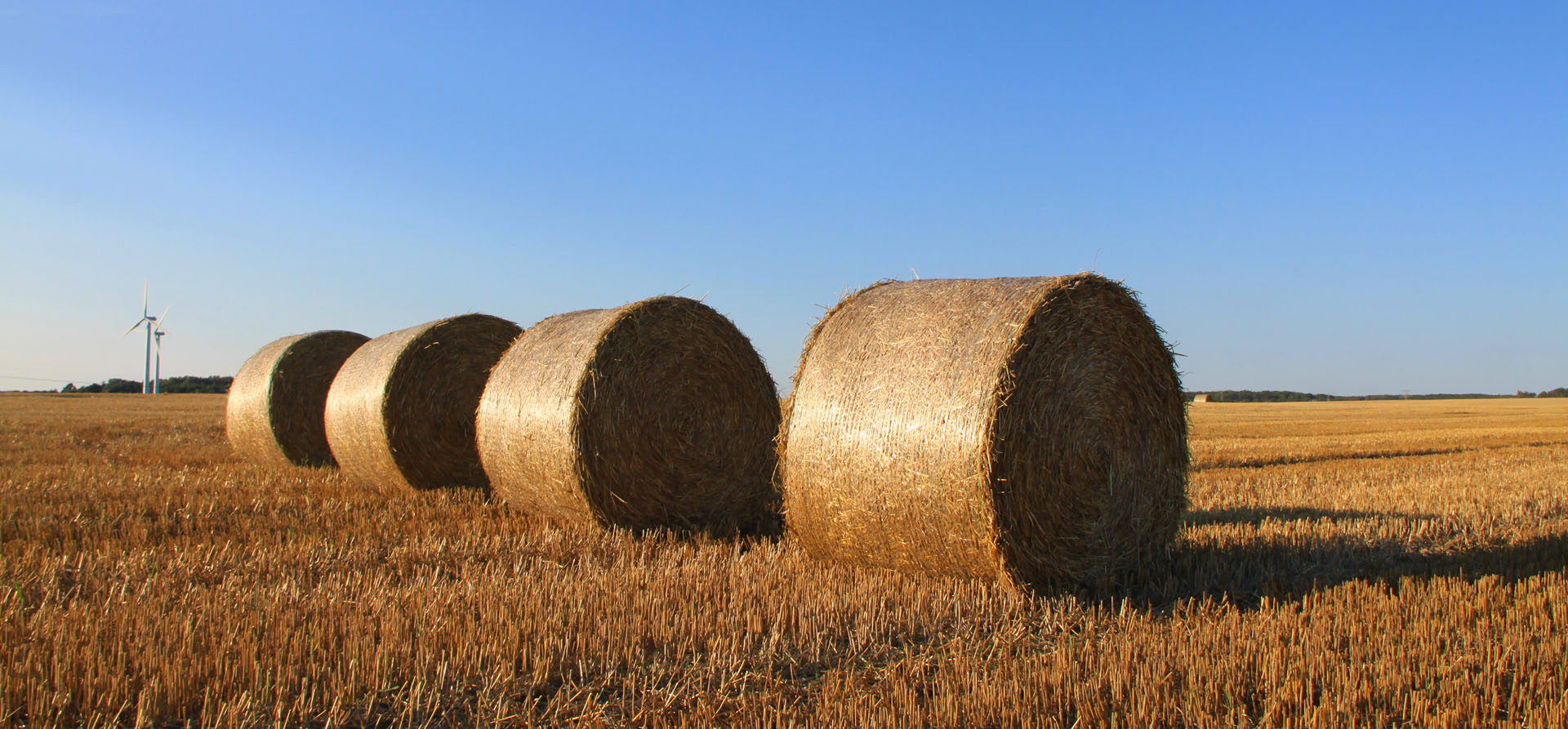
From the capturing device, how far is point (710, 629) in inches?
155

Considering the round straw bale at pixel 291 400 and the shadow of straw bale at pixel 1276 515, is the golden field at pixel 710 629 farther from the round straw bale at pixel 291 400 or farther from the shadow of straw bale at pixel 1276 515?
the round straw bale at pixel 291 400

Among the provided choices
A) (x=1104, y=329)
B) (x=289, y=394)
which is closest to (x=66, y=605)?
(x=1104, y=329)

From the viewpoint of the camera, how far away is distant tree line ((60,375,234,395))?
56.2m

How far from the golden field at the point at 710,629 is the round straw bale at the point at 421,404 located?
4.68 feet

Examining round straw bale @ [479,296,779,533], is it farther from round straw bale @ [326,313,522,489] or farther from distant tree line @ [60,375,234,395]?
distant tree line @ [60,375,234,395]

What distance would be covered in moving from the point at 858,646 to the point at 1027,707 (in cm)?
91

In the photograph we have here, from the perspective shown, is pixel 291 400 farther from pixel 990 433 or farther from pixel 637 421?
pixel 990 433

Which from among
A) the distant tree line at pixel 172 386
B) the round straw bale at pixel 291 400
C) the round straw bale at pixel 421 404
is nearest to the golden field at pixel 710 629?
the round straw bale at pixel 421 404

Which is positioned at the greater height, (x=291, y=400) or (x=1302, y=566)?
(x=291, y=400)

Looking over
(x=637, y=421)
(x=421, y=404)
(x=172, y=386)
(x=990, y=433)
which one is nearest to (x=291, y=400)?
(x=421, y=404)

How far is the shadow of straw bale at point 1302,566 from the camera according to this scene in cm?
502

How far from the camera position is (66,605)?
4.27 metres

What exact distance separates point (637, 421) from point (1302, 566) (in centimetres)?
442

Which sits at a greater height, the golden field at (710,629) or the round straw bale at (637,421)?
the round straw bale at (637,421)
